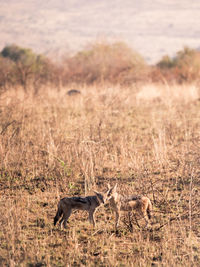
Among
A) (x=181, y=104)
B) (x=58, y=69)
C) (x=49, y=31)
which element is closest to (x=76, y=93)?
(x=181, y=104)

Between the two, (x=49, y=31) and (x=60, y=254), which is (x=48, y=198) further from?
(x=49, y=31)

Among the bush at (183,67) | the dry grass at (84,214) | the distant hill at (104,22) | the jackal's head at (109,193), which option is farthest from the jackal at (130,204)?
the distant hill at (104,22)

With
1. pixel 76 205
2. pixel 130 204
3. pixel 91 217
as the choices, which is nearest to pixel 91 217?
pixel 91 217

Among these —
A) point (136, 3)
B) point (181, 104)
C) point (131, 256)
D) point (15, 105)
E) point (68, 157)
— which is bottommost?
point (131, 256)

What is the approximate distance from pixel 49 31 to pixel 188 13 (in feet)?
259

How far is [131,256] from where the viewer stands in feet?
13.0

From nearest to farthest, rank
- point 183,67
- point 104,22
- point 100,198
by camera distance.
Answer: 1. point 100,198
2. point 183,67
3. point 104,22

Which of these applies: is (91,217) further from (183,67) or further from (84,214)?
(183,67)

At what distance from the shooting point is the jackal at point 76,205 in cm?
444

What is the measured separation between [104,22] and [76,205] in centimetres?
15620

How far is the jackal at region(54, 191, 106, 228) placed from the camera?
14.6ft

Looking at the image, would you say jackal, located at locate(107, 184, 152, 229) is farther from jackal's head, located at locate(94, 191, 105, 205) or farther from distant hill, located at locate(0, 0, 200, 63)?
distant hill, located at locate(0, 0, 200, 63)

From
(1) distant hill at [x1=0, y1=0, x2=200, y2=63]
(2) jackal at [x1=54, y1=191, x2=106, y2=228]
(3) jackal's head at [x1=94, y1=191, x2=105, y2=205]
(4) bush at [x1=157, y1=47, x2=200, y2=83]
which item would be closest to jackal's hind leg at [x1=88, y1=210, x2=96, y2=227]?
(2) jackal at [x1=54, y1=191, x2=106, y2=228]

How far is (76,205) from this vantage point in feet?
14.8
